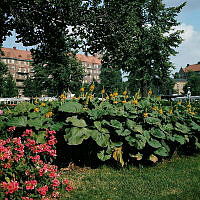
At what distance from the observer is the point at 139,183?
374 cm

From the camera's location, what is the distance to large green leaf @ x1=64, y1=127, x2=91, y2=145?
3812 mm

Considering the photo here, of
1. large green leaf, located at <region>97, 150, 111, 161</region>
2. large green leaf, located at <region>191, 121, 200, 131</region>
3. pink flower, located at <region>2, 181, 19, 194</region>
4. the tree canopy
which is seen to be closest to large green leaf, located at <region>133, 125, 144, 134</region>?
large green leaf, located at <region>97, 150, 111, 161</region>

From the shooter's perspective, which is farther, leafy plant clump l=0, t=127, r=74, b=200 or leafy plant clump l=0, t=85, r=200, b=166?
leafy plant clump l=0, t=85, r=200, b=166

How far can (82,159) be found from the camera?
4.50m

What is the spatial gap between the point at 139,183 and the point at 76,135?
1.15 meters

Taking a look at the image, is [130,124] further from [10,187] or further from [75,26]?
[75,26]

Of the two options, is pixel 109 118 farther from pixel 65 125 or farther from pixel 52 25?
pixel 52 25

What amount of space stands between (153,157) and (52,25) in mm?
9956

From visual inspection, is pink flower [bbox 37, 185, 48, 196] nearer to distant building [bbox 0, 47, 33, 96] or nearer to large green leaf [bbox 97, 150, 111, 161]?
large green leaf [bbox 97, 150, 111, 161]

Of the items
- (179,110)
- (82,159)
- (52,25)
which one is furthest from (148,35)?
(82,159)

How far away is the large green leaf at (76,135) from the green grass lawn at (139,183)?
60 cm

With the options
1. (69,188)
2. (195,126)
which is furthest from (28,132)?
(195,126)

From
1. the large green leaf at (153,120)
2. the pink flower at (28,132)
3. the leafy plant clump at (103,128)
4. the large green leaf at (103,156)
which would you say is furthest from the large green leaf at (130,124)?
the pink flower at (28,132)

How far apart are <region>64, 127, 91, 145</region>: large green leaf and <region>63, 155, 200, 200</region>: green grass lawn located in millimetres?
595
